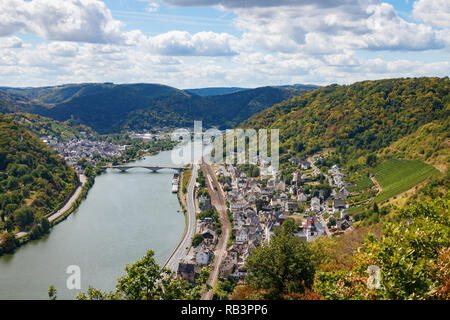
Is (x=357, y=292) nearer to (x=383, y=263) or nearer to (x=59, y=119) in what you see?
(x=383, y=263)

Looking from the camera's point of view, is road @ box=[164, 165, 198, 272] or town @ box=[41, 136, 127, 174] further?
town @ box=[41, 136, 127, 174]

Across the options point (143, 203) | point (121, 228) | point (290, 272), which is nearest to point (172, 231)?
point (121, 228)

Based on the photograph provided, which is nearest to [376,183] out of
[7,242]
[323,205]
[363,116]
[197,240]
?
[323,205]

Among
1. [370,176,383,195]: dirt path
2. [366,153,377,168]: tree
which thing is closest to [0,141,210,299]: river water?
[370,176,383,195]: dirt path

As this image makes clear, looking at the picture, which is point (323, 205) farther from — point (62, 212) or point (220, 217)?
point (62, 212)

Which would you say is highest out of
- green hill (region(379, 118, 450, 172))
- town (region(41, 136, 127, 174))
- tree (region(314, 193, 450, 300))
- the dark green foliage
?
tree (region(314, 193, 450, 300))

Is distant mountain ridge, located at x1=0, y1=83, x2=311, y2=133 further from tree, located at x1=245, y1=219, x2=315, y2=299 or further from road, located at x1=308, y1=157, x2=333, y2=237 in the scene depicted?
tree, located at x1=245, y1=219, x2=315, y2=299
